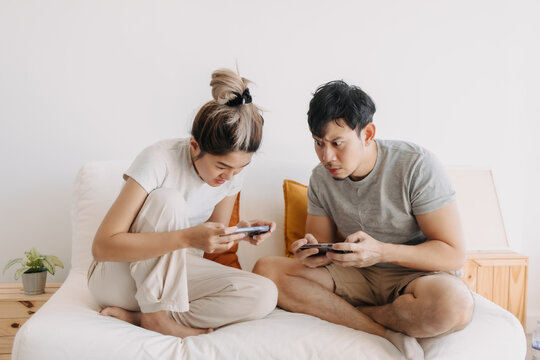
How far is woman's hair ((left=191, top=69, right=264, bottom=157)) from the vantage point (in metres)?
1.47

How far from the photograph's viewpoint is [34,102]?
225cm

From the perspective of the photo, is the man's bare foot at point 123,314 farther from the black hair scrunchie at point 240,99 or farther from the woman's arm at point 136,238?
the black hair scrunchie at point 240,99

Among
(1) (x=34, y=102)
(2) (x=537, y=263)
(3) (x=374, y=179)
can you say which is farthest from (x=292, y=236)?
(2) (x=537, y=263)

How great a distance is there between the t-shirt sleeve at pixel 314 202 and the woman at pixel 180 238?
0.37 meters

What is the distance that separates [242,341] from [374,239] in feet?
1.85

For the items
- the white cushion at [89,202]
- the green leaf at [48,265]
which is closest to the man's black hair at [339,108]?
the white cushion at [89,202]

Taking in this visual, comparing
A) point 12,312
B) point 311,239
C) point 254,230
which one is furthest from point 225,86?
point 12,312

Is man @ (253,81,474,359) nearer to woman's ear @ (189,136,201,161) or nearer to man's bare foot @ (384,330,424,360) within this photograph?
man's bare foot @ (384,330,424,360)

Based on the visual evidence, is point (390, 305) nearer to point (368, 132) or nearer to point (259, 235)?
point (259, 235)

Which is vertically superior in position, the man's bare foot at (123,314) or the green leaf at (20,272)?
the man's bare foot at (123,314)

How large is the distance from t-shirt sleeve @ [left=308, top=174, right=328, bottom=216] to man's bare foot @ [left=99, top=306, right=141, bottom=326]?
802mm

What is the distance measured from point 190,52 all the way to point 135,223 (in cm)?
119

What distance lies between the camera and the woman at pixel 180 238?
1.41m

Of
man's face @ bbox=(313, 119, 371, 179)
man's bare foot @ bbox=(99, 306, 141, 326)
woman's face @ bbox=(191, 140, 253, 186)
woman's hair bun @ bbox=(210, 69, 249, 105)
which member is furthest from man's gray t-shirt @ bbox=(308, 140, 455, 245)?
man's bare foot @ bbox=(99, 306, 141, 326)
